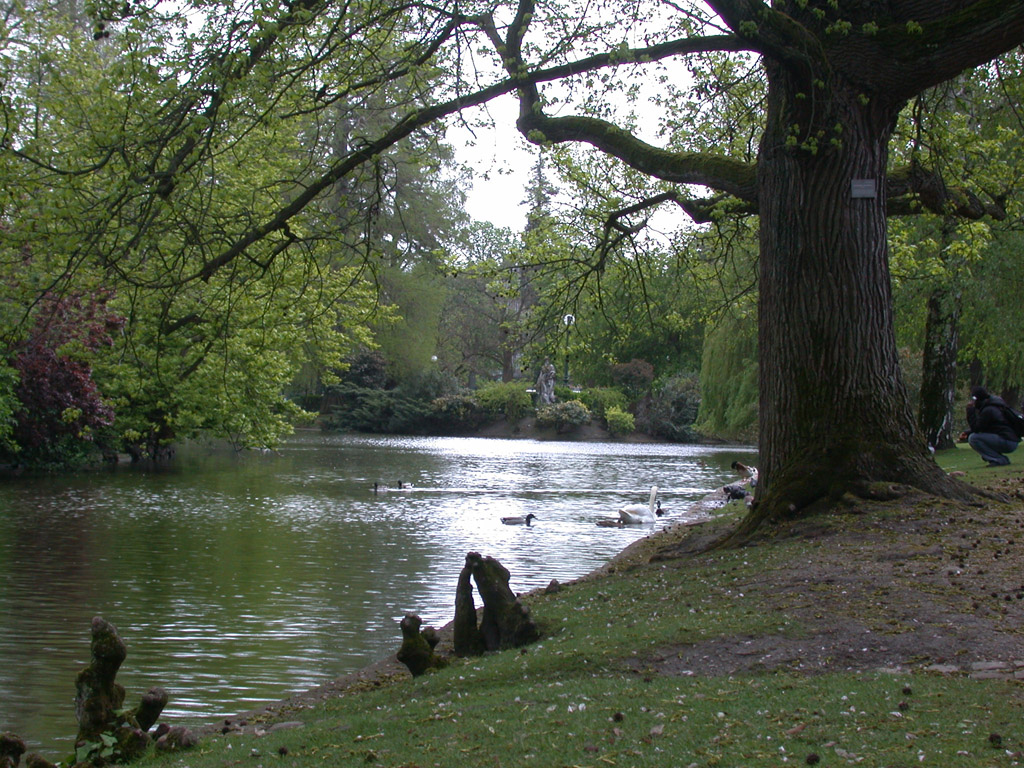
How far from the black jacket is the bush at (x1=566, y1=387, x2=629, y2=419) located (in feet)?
150

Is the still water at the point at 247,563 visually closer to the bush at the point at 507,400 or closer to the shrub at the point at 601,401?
the shrub at the point at 601,401

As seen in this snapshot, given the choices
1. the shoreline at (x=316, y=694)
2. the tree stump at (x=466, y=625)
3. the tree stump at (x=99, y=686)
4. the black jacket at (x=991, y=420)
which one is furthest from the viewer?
the black jacket at (x=991, y=420)

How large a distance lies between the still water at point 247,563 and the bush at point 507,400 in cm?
3170

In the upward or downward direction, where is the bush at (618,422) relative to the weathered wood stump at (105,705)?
upward

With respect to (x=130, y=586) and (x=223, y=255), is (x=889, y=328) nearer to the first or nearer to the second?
(x=223, y=255)

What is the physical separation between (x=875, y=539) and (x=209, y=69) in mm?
7249

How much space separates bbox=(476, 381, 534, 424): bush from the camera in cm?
6462

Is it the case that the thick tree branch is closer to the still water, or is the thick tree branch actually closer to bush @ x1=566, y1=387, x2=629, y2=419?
the still water

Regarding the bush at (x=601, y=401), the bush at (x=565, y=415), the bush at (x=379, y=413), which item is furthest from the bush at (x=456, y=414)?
the bush at (x=601, y=401)

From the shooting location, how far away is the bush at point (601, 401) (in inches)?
2532

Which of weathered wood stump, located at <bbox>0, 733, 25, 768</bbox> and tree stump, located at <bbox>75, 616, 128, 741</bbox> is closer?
weathered wood stump, located at <bbox>0, 733, 25, 768</bbox>

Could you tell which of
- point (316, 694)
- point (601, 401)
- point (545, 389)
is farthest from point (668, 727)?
point (545, 389)

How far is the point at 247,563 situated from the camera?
1452 centimetres

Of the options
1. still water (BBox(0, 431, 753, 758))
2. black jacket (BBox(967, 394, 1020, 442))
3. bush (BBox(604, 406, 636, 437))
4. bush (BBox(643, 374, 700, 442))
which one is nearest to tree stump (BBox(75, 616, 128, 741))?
still water (BBox(0, 431, 753, 758))
